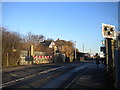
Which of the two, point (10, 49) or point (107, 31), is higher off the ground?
point (107, 31)

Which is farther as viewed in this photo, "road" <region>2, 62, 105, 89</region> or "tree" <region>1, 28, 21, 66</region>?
"tree" <region>1, 28, 21, 66</region>

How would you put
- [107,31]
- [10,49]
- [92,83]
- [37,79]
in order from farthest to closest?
[10,49] → [37,79] → [107,31] → [92,83]

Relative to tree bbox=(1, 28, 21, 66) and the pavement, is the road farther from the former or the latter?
tree bbox=(1, 28, 21, 66)

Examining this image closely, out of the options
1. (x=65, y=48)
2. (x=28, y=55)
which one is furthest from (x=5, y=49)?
(x=65, y=48)

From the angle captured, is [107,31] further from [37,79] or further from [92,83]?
[37,79]

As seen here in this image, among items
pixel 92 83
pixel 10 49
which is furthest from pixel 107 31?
pixel 10 49

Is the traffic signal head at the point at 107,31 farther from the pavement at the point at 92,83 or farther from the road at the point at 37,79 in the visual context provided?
the road at the point at 37,79

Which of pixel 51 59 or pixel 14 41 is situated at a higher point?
pixel 14 41

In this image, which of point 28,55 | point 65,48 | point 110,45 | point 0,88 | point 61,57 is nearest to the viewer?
point 0,88

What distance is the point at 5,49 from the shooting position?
3209 centimetres

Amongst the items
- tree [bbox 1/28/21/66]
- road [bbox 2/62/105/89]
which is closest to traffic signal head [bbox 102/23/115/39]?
road [bbox 2/62/105/89]

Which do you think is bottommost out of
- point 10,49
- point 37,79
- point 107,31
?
point 37,79

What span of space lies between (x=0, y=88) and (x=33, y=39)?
75584mm

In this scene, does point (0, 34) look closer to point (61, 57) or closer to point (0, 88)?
point (0, 88)
